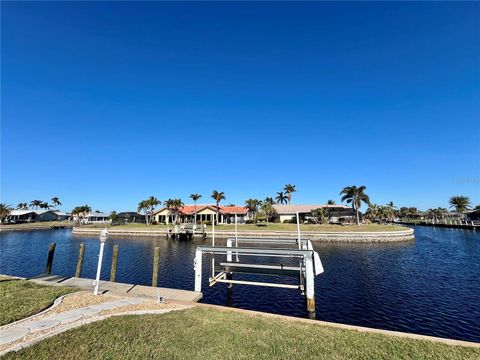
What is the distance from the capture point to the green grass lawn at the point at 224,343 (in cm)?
630

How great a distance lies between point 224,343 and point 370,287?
1574 cm

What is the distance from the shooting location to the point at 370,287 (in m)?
18.8

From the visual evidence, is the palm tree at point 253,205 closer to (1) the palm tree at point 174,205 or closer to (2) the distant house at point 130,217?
(1) the palm tree at point 174,205

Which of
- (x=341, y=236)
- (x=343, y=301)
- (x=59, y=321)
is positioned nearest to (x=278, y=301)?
→ (x=343, y=301)

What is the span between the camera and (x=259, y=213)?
86.1 meters

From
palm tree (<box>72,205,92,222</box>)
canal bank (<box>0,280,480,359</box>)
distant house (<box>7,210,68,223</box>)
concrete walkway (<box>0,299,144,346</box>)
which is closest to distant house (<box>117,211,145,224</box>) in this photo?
palm tree (<box>72,205,92,222</box>)

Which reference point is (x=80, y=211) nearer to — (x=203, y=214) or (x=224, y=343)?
(x=203, y=214)

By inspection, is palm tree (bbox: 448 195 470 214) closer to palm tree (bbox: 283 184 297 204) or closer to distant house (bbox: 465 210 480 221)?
distant house (bbox: 465 210 480 221)

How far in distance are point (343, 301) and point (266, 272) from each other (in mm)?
5437

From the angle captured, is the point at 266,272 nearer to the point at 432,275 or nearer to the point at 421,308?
the point at 421,308

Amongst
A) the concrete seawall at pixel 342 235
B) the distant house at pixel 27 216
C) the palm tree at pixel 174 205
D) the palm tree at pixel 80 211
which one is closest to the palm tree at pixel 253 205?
the palm tree at pixel 174 205

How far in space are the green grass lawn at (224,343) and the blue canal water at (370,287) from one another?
628 centimetres

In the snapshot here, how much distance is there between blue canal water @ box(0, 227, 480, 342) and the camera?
1332 centimetres

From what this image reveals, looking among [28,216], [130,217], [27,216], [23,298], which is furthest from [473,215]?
[27,216]
